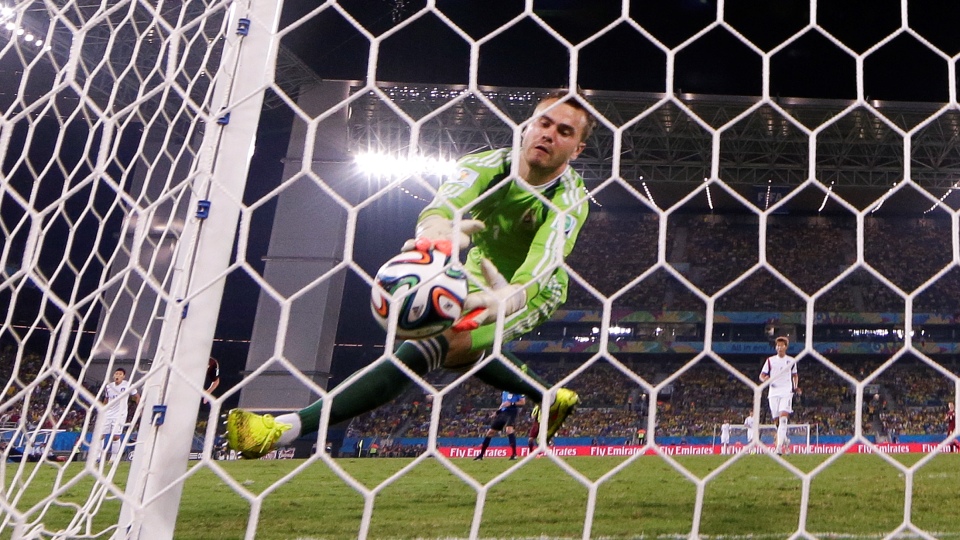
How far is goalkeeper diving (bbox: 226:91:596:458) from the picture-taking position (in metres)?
1.31

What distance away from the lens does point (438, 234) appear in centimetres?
128

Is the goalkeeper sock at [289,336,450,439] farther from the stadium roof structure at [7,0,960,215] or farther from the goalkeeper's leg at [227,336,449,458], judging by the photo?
the stadium roof structure at [7,0,960,215]

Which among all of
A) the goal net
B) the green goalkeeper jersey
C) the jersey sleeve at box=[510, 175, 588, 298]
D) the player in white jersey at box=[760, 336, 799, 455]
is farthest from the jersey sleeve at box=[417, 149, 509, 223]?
the player in white jersey at box=[760, 336, 799, 455]

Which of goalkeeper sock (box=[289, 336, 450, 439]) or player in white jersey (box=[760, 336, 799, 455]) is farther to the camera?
player in white jersey (box=[760, 336, 799, 455])

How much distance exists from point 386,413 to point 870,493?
766 cm

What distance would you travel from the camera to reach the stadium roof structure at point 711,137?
879 cm

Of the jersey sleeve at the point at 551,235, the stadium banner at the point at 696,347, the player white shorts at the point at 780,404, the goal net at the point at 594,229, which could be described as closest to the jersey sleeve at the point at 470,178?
the jersey sleeve at the point at 551,235

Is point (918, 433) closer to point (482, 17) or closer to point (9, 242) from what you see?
point (482, 17)

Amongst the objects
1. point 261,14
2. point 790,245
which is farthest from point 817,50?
point 261,14

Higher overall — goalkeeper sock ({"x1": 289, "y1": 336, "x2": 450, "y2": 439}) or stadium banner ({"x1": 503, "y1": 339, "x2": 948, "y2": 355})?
stadium banner ({"x1": 503, "y1": 339, "x2": 948, "y2": 355})

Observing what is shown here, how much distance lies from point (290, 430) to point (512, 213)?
27.3 inches

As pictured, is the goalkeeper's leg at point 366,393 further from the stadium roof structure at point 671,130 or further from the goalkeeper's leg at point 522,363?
the stadium roof structure at point 671,130

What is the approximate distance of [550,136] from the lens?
1.56 metres

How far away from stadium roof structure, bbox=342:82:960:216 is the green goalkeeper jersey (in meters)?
6.75
